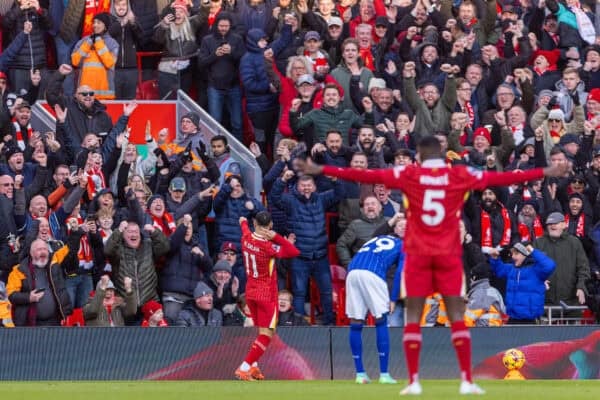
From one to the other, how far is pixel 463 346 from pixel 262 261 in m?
6.50

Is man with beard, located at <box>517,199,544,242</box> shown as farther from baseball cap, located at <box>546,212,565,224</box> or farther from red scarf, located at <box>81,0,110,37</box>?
red scarf, located at <box>81,0,110,37</box>

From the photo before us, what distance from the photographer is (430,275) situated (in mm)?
14227

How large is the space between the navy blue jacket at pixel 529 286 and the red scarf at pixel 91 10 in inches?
335

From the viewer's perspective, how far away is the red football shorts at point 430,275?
14156mm

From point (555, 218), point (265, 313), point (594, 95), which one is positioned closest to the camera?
point (265, 313)

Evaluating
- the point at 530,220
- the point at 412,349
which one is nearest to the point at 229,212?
the point at 530,220

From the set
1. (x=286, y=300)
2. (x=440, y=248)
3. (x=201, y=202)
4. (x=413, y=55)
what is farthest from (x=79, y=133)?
(x=440, y=248)

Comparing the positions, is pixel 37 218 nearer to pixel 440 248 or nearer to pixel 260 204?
pixel 260 204

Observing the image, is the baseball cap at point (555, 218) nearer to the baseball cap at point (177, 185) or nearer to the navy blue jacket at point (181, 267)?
the navy blue jacket at point (181, 267)

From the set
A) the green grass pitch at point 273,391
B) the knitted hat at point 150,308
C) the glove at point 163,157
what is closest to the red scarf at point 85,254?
the knitted hat at point 150,308

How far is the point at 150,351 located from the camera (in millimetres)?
20531

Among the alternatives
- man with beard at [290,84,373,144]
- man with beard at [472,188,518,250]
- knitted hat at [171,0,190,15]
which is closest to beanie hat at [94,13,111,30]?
knitted hat at [171,0,190,15]

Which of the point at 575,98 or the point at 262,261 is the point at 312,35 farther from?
the point at 262,261

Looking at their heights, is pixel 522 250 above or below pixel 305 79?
below
